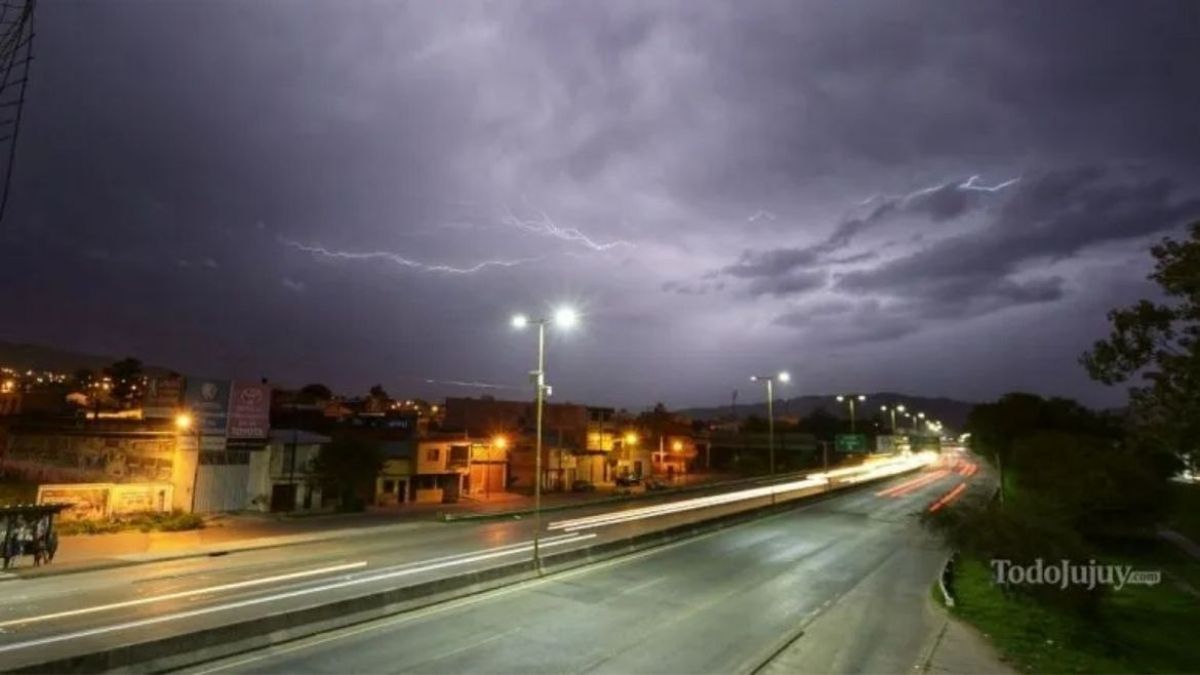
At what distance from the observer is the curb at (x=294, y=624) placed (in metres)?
12.6

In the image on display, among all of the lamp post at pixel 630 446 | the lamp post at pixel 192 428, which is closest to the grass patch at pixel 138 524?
the lamp post at pixel 192 428

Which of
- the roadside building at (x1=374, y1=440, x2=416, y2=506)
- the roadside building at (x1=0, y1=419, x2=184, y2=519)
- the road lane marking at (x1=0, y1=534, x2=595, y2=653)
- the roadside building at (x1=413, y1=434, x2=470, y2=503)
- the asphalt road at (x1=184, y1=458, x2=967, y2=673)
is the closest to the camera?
the asphalt road at (x1=184, y1=458, x2=967, y2=673)

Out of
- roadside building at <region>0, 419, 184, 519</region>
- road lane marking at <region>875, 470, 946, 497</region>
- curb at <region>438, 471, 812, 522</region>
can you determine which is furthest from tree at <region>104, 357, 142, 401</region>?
road lane marking at <region>875, 470, 946, 497</region>

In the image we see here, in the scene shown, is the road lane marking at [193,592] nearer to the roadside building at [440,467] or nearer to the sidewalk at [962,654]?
the sidewalk at [962,654]

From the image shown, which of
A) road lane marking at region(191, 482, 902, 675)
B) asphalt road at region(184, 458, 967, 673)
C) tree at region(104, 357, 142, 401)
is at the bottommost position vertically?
asphalt road at region(184, 458, 967, 673)

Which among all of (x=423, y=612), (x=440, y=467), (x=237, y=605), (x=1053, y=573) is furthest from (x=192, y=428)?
(x=1053, y=573)

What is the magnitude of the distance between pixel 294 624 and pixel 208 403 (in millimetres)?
29189

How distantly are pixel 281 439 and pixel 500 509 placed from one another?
47.2 feet

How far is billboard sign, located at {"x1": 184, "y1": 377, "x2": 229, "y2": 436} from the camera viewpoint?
131ft

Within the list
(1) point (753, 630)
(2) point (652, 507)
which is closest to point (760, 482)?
(2) point (652, 507)

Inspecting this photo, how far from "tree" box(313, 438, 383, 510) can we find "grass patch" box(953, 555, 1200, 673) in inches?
1357

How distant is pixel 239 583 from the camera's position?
72.8 ft

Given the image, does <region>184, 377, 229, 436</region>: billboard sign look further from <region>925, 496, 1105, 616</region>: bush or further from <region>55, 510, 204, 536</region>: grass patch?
<region>925, 496, 1105, 616</region>: bush

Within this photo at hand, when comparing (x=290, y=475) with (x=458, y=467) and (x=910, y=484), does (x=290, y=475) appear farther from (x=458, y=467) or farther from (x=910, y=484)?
(x=910, y=484)
